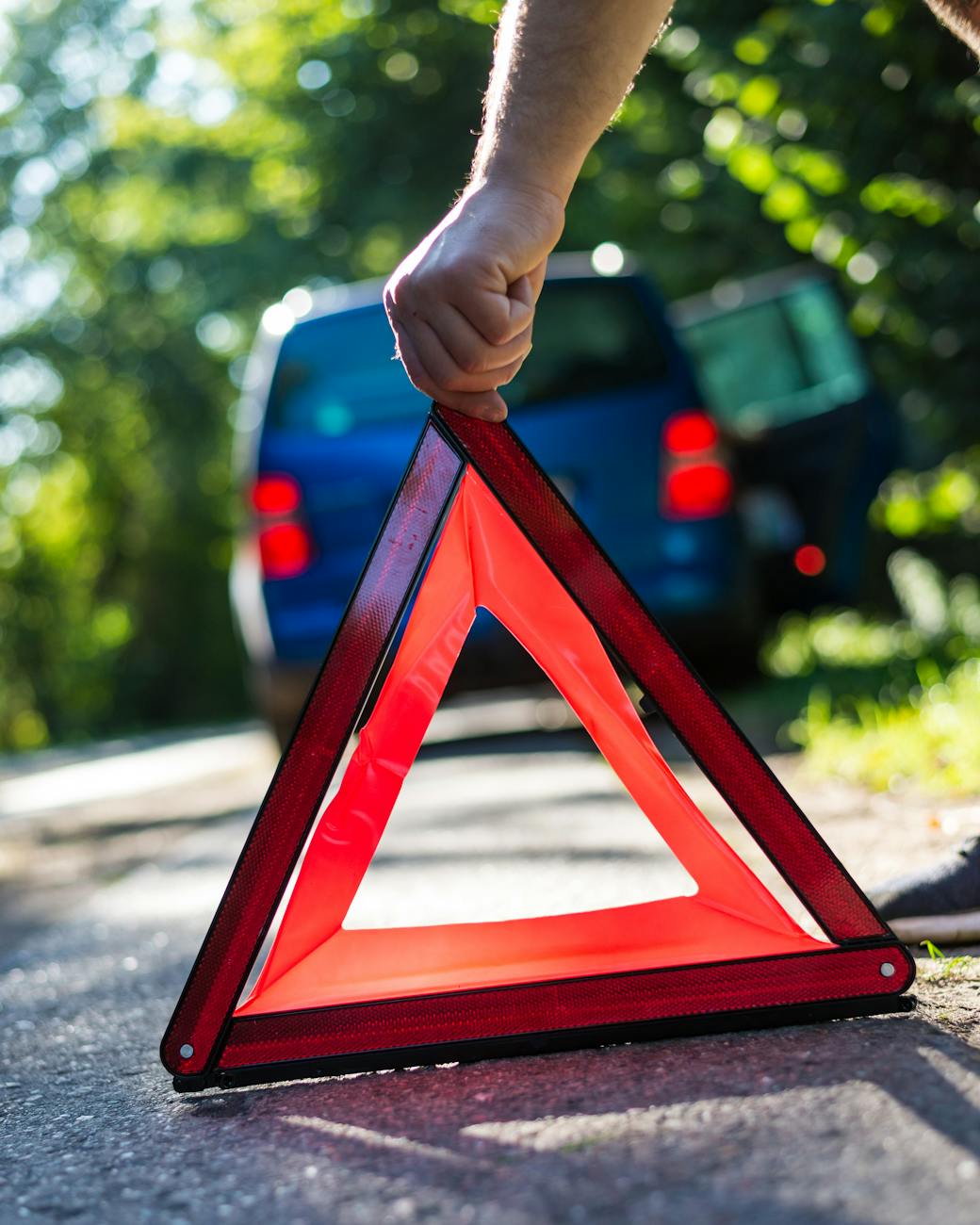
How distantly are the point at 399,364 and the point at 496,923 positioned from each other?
486 centimetres

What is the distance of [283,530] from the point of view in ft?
21.4

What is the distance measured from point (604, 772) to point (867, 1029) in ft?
11.5

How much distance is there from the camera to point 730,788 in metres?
2.05

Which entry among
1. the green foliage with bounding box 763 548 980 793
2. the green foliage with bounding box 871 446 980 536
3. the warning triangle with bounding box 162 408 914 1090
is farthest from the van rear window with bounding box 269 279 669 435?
the warning triangle with bounding box 162 408 914 1090

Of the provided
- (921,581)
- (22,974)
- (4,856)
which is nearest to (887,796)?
(22,974)

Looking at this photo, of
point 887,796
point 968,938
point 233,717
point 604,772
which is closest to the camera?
point 968,938

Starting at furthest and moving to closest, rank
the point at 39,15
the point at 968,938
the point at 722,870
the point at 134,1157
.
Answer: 1. the point at 39,15
2. the point at 968,938
3. the point at 722,870
4. the point at 134,1157

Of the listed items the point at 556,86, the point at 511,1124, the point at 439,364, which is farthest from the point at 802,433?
the point at 511,1124

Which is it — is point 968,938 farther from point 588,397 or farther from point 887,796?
point 588,397

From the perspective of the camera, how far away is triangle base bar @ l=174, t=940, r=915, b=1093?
200 centimetres

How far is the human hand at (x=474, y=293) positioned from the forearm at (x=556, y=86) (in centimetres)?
4

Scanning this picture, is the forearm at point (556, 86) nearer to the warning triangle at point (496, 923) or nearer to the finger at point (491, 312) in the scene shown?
the finger at point (491, 312)

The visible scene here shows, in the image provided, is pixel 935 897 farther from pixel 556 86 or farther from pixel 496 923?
pixel 556 86

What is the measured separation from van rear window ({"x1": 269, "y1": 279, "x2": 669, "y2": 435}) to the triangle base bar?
4.67 m
